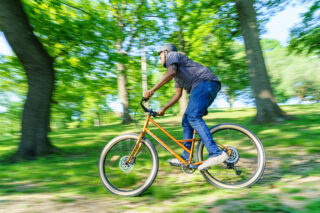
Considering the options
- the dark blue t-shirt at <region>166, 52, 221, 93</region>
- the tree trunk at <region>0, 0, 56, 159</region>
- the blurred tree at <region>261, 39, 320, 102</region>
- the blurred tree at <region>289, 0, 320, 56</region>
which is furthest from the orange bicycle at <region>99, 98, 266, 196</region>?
the blurred tree at <region>261, 39, 320, 102</region>

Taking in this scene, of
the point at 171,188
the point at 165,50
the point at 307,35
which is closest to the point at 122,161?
the point at 171,188

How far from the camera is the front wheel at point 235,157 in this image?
11.1 feet

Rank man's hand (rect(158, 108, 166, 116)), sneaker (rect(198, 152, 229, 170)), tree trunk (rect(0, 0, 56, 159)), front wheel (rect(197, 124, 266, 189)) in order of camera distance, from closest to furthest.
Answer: sneaker (rect(198, 152, 229, 170)) → front wheel (rect(197, 124, 266, 189)) → man's hand (rect(158, 108, 166, 116)) → tree trunk (rect(0, 0, 56, 159))

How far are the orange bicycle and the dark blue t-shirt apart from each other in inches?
26.2

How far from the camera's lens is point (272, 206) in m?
2.44

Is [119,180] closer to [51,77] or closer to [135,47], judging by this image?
[51,77]

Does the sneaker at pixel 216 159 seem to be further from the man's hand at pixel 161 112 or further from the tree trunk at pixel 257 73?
the tree trunk at pixel 257 73

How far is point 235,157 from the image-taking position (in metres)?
3.43

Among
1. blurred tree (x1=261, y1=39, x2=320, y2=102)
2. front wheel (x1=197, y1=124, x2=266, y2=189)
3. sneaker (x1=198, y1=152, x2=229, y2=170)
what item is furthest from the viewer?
blurred tree (x1=261, y1=39, x2=320, y2=102)

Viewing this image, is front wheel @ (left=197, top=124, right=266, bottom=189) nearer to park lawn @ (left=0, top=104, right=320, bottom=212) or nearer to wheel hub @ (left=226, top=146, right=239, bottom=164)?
wheel hub @ (left=226, top=146, right=239, bottom=164)

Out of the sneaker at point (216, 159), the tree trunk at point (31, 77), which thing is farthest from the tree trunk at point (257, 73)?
the tree trunk at point (31, 77)

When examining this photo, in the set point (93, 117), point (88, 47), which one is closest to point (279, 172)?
point (88, 47)

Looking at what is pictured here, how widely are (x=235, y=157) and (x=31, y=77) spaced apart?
4990 millimetres

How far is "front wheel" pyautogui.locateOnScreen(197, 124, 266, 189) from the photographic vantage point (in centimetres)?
340
